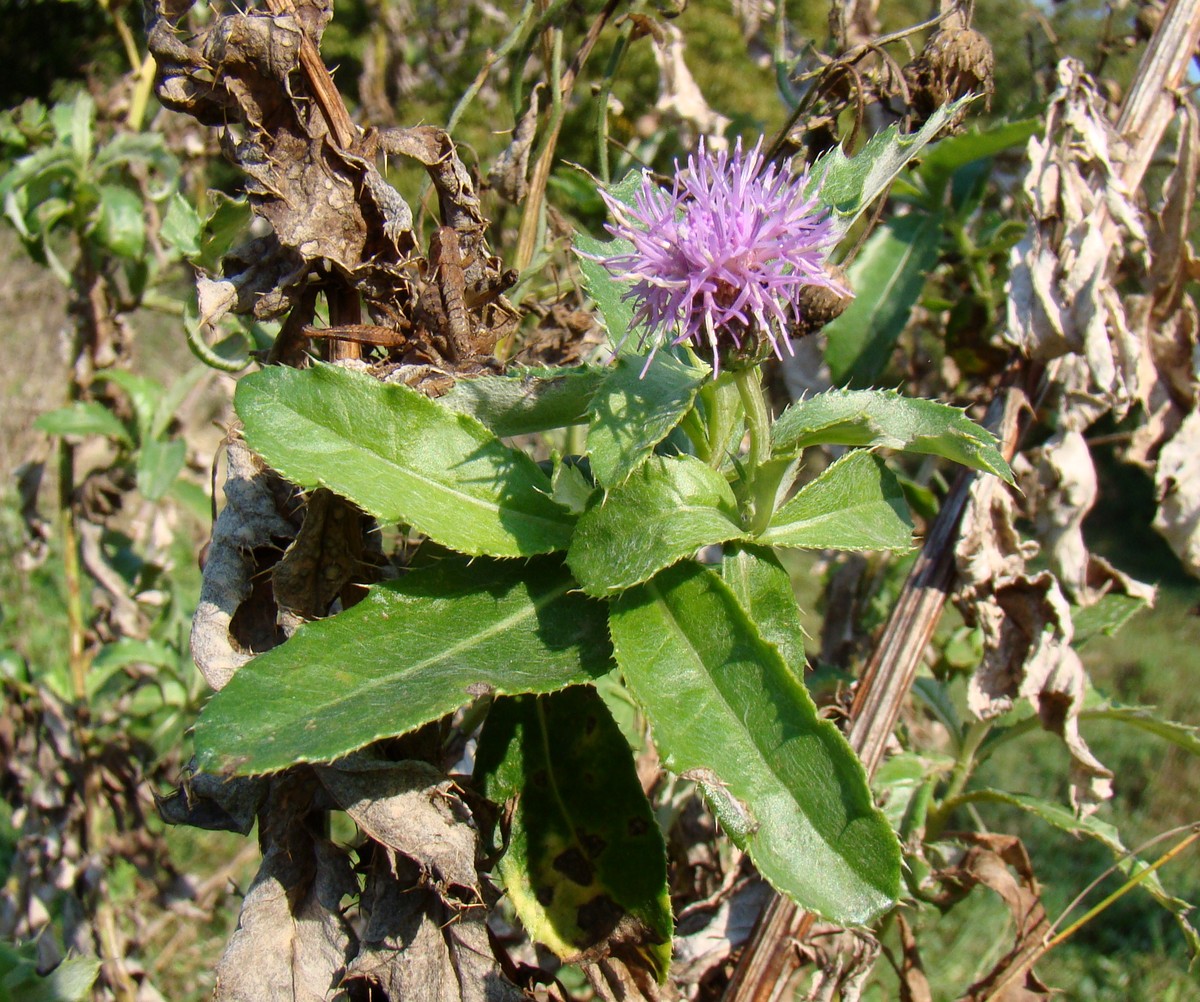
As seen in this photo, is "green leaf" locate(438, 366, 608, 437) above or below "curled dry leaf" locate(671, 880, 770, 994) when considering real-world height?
above

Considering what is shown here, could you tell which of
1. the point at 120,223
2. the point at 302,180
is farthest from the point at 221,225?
the point at 120,223

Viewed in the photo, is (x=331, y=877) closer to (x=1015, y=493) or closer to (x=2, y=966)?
(x=2, y=966)

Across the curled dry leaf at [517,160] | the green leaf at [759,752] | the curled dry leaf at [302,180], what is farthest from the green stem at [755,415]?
the curled dry leaf at [517,160]

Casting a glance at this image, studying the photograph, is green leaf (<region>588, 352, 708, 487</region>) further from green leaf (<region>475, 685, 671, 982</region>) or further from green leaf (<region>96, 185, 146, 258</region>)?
green leaf (<region>96, 185, 146, 258</region>)

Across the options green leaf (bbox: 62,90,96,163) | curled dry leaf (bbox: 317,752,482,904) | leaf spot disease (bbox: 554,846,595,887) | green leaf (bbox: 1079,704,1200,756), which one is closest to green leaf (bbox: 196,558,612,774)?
curled dry leaf (bbox: 317,752,482,904)

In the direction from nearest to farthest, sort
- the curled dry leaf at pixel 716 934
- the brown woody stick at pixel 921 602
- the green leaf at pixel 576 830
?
the green leaf at pixel 576 830 → the brown woody stick at pixel 921 602 → the curled dry leaf at pixel 716 934

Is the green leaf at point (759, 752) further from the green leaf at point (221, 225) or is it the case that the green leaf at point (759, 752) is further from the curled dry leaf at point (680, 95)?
the curled dry leaf at point (680, 95)
